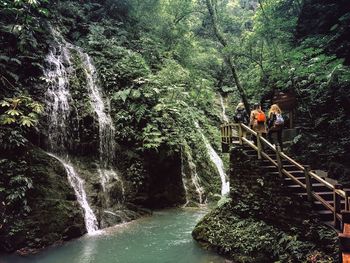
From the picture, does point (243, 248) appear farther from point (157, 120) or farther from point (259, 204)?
point (157, 120)

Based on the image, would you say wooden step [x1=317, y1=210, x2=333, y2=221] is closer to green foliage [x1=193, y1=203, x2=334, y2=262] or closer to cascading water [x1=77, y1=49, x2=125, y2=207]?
green foliage [x1=193, y1=203, x2=334, y2=262]

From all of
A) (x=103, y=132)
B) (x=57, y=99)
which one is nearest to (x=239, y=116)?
(x=103, y=132)

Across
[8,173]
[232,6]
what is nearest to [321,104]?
[8,173]

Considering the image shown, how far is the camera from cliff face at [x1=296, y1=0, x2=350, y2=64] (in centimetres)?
1288

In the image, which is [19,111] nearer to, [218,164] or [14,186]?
[14,186]

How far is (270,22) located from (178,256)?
33.8 feet

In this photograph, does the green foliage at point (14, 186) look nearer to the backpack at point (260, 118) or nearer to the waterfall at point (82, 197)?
the waterfall at point (82, 197)

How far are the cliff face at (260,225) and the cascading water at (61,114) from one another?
4.05 meters

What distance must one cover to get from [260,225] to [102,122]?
8.25 m

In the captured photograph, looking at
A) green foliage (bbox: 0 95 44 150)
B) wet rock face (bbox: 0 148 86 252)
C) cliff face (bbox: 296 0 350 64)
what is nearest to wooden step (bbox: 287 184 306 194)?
wet rock face (bbox: 0 148 86 252)

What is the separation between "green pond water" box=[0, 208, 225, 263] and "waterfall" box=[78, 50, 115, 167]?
329 centimetres

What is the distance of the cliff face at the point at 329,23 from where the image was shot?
42.3ft

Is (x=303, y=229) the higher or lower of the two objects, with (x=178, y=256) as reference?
higher

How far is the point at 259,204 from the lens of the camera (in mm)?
8648
